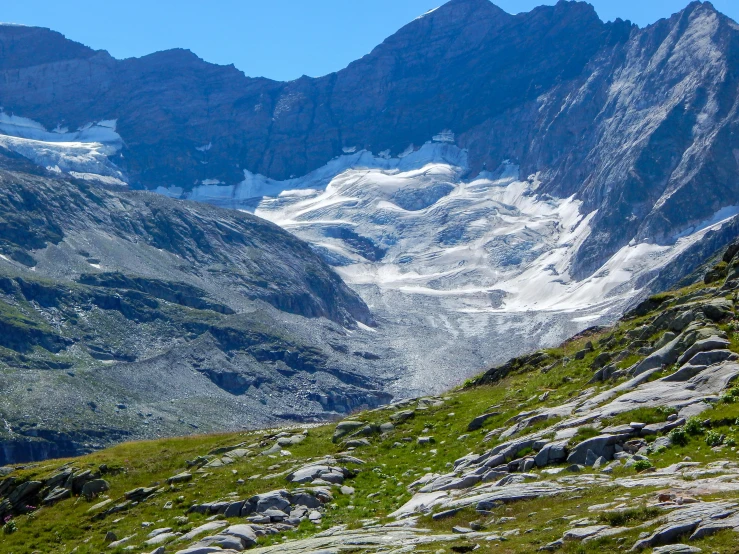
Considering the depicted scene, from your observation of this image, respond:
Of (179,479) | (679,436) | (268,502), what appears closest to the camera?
(679,436)

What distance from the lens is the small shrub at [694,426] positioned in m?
31.6

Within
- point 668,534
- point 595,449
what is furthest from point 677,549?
point 595,449

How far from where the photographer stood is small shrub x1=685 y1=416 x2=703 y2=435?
104 ft

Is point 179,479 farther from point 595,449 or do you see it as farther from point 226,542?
point 595,449

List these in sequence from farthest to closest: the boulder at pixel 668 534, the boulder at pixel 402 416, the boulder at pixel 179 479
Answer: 1. the boulder at pixel 402 416
2. the boulder at pixel 179 479
3. the boulder at pixel 668 534

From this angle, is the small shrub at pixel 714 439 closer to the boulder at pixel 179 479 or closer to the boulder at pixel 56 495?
the boulder at pixel 179 479

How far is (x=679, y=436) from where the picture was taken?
1243 inches

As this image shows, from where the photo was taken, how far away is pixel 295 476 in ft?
132

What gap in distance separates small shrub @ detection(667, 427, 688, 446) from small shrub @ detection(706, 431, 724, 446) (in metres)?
0.81

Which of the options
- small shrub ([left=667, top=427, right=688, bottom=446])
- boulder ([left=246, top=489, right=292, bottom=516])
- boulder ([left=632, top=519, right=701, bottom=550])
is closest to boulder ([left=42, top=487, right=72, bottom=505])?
boulder ([left=246, top=489, right=292, bottom=516])

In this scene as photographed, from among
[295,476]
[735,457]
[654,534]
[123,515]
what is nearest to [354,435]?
[295,476]

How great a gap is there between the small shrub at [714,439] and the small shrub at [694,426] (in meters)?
0.76

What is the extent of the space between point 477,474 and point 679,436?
7.38 metres

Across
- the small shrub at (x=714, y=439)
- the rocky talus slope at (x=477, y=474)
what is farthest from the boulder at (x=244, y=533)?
the small shrub at (x=714, y=439)
